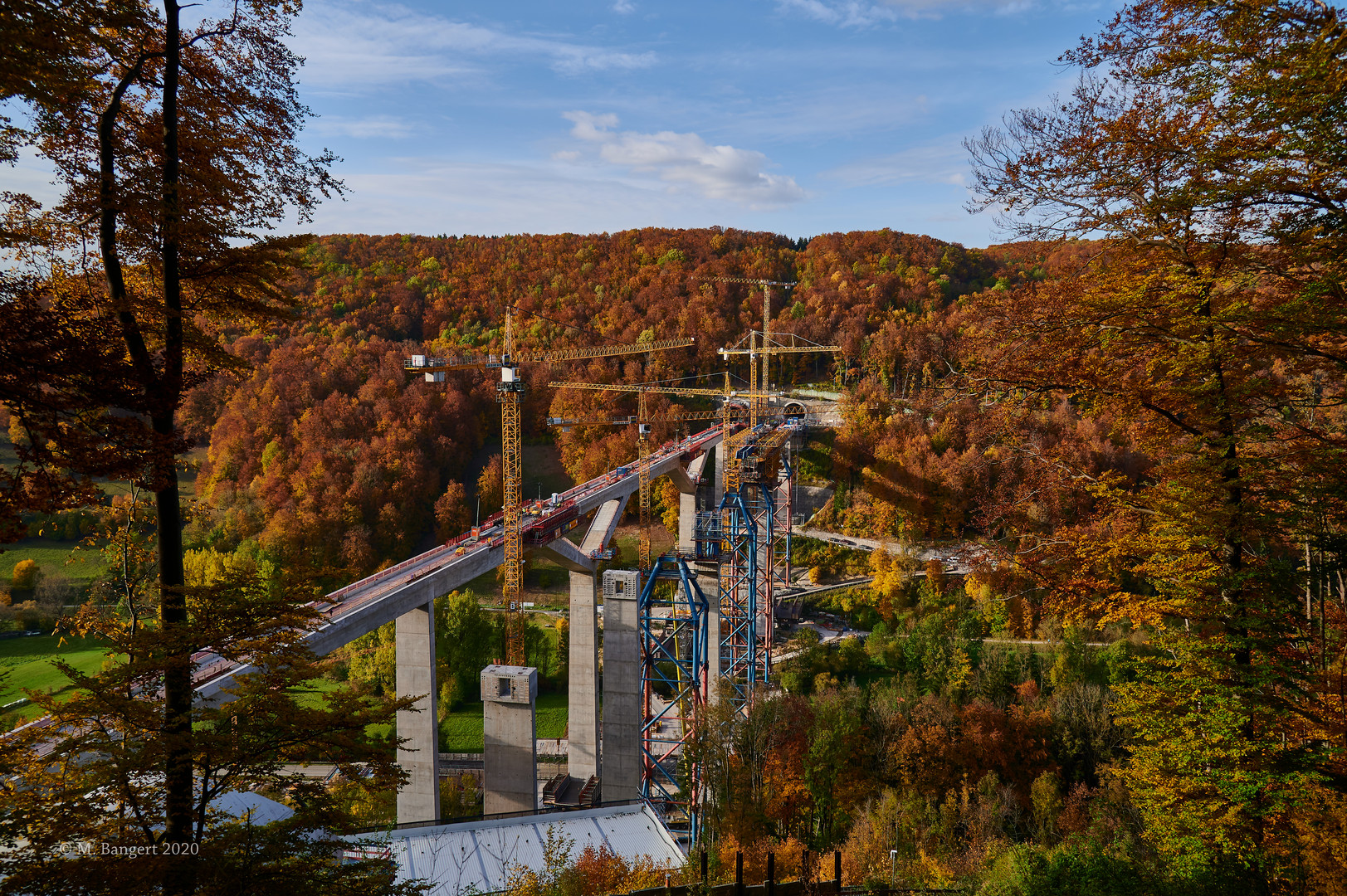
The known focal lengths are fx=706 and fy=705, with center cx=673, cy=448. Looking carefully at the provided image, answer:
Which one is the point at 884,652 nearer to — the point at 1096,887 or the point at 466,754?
the point at 466,754

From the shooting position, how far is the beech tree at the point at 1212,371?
7.14 metres

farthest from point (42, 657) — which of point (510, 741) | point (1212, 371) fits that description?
point (1212, 371)

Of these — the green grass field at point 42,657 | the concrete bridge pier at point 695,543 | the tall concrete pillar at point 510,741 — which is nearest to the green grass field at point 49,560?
the green grass field at point 42,657

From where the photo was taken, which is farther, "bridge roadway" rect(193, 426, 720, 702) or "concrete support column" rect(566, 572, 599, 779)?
"concrete support column" rect(566, 572, 599, 779)

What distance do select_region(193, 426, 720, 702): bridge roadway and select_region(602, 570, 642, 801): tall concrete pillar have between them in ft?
18.4

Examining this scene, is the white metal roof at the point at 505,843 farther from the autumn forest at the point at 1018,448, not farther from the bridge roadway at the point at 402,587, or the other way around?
the bridge roadway at the point at 402,587

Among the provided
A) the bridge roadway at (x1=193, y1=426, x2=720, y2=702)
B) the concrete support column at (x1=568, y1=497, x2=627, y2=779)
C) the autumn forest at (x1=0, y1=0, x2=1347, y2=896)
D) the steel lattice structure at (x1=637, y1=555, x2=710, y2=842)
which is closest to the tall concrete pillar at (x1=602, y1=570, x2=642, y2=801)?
the steel lattice structure at (x1=637, y1=555, x2=710, y2=842)

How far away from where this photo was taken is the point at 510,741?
22.9 m

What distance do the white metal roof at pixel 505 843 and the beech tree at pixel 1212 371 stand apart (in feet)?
35.7

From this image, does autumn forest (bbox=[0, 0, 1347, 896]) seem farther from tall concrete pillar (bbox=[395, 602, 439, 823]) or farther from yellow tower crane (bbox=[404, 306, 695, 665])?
yellow tower crane (bbox=[404, 306, 695, 665])

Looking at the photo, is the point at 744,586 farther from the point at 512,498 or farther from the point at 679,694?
the point at 512,498

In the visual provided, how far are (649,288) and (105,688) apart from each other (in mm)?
66866

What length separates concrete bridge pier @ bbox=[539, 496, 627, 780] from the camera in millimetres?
27344

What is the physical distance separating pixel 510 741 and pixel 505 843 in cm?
702
